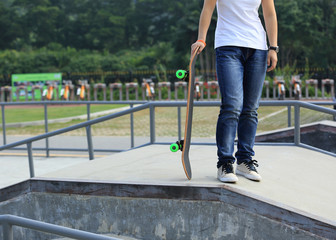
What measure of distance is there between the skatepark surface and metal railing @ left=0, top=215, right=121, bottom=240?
1650 mm

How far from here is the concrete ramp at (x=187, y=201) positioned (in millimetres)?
3686

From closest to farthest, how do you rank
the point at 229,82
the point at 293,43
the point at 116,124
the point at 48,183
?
1. the point at 229,82
2. the point at 48,183
3. the point at 116,124
4. the point at 293,43

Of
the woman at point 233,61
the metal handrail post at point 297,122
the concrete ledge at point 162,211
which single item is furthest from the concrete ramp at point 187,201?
the metal handrail post at point 297,122

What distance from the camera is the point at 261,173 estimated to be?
4.54 m

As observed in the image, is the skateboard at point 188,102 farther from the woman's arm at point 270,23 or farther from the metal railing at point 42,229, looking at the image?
the metal railing at point 42,229

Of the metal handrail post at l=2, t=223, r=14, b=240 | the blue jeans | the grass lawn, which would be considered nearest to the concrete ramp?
the blue jeans

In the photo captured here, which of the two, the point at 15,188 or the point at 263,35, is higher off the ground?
the point at 263,35

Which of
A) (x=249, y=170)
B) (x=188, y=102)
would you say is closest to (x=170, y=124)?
(x=249, y=170)

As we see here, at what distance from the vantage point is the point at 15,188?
4.67m

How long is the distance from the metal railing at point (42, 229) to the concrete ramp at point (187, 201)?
162 centimetres

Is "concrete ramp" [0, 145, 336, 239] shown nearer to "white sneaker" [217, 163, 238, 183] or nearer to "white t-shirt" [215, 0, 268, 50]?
"white sneaker" [217, 163, 238, 183]

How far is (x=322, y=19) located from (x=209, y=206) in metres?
38.9

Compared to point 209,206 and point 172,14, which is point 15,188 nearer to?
point 209,206

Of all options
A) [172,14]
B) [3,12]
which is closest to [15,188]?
[172,14]
